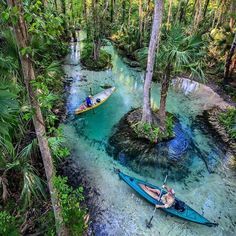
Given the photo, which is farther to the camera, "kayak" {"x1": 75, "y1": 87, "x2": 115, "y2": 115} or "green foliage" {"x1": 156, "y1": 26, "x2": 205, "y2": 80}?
"kayak" {"x1": 75, "y1": 87, "x2": 115, "y2": 115}

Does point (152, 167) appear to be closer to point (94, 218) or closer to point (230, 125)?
point (94, 218)

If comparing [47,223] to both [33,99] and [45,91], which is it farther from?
[45,91]

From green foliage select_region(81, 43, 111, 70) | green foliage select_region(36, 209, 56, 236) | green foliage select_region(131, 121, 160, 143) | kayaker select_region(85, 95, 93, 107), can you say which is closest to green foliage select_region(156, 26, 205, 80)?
green foliage select_region(131, 121, 160, 143)

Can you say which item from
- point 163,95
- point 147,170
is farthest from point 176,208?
point 163,95

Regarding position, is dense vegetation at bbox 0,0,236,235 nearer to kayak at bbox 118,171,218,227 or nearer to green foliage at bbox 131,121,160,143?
green foliage at bbox 131,121,160,143

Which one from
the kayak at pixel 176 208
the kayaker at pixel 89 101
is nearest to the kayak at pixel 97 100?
the kayaker at pixel 89 101

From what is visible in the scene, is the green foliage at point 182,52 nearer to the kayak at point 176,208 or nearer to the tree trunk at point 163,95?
the tree trunk at point 163,95
